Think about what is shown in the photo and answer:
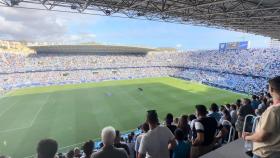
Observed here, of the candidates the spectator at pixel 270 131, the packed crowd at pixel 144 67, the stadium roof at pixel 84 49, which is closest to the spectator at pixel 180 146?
the spectator at pixel 270 131

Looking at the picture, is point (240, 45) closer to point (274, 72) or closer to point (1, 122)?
point (274, 72)

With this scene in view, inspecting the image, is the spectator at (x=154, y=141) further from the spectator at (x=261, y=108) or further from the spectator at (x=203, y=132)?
the spectator at (x=261, y=108)

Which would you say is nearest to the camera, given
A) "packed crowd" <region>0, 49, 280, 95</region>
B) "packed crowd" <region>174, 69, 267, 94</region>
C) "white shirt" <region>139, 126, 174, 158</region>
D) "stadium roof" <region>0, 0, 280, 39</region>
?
"white shirt" <region>139, 126, 174, 158</region>

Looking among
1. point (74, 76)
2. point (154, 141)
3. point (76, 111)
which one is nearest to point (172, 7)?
point (154, 141)

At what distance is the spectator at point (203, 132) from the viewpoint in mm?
4195

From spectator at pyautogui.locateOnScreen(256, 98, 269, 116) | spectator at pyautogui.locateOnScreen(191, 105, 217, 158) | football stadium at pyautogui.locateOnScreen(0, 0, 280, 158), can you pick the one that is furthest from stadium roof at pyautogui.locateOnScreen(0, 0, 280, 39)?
spectator at pyautogui.locateOnScreen(191, 105, 217, 158)

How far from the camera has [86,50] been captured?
56.7 m

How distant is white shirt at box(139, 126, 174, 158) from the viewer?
358 centimetres

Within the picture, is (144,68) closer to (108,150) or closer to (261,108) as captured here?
(261,108)

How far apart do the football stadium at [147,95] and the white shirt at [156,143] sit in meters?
0.02

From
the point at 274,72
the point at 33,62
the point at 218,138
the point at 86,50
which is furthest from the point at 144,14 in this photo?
the point at 86,50

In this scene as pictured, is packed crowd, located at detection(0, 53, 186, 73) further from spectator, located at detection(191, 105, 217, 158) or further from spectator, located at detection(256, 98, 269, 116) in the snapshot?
spectator, located at detection(191, 105, 217, 158)

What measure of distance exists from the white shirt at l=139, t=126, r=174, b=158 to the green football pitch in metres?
12.7

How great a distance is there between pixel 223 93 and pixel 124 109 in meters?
15.4
